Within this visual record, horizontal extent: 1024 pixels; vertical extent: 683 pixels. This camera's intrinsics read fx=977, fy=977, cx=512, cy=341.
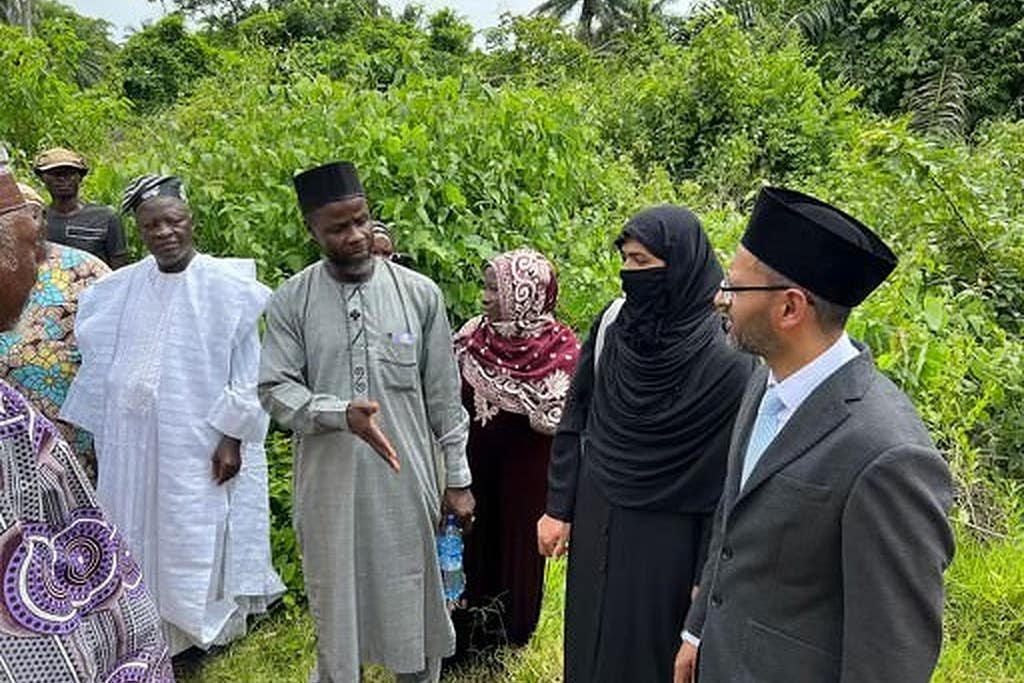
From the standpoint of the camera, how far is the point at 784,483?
1.80m

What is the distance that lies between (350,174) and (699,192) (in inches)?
244

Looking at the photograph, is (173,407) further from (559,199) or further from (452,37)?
(452,37)

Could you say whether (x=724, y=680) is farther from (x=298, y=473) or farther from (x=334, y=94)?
(x=334, y=94)

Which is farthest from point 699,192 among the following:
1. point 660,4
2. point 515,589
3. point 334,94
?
point 660,4

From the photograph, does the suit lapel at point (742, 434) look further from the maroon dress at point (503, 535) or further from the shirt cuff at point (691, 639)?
the maroon dress at point (503, 535)

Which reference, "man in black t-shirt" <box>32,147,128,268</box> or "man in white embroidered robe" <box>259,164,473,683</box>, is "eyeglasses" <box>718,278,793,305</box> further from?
"man in black t-shirt" <box>32,147,128,268</box>

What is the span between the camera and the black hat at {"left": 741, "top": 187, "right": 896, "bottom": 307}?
1.82m

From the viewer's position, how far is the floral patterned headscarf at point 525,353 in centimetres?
321

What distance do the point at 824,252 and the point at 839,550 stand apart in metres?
0.54

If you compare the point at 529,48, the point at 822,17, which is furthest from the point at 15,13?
the point at 822,17

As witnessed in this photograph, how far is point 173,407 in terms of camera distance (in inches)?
132

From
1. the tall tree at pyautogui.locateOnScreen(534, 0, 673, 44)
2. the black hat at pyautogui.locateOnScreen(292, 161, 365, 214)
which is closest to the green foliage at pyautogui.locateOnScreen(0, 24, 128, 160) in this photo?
the black hat at pyautogui.locateOnScreen(292, 161, 365, 214)

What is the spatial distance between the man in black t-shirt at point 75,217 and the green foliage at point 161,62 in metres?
16.6

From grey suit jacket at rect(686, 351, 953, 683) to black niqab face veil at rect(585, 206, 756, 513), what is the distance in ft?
1.80
